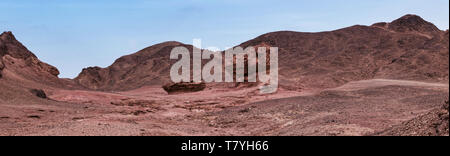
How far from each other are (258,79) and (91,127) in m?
26.0

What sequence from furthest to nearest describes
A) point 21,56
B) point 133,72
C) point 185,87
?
point 133,72
point 21,56
point 185,87

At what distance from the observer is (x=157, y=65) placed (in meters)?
81.6

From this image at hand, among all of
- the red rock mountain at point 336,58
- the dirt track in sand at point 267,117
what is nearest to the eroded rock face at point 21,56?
the red rock mountain at point 336,58

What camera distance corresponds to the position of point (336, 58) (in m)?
A: 58.9

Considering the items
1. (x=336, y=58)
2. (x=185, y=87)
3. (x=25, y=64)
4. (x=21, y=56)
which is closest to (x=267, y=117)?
(x=185, y=87)

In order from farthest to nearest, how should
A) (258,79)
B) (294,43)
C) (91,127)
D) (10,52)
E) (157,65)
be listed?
(157,65)
(294,43)
(10,52)
(258,79)
(91,127)

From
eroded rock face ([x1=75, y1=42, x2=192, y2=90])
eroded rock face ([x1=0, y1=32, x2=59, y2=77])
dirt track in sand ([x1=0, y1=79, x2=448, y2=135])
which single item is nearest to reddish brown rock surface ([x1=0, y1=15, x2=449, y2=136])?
dirt track in sand ([x1=0, y1=79, x2=448, y2=135])

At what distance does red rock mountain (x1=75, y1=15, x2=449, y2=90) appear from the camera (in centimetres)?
4444

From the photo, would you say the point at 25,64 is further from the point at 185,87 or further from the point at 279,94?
the point at 279,94

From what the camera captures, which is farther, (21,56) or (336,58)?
(336,58)

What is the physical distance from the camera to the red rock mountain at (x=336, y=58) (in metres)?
44.4
